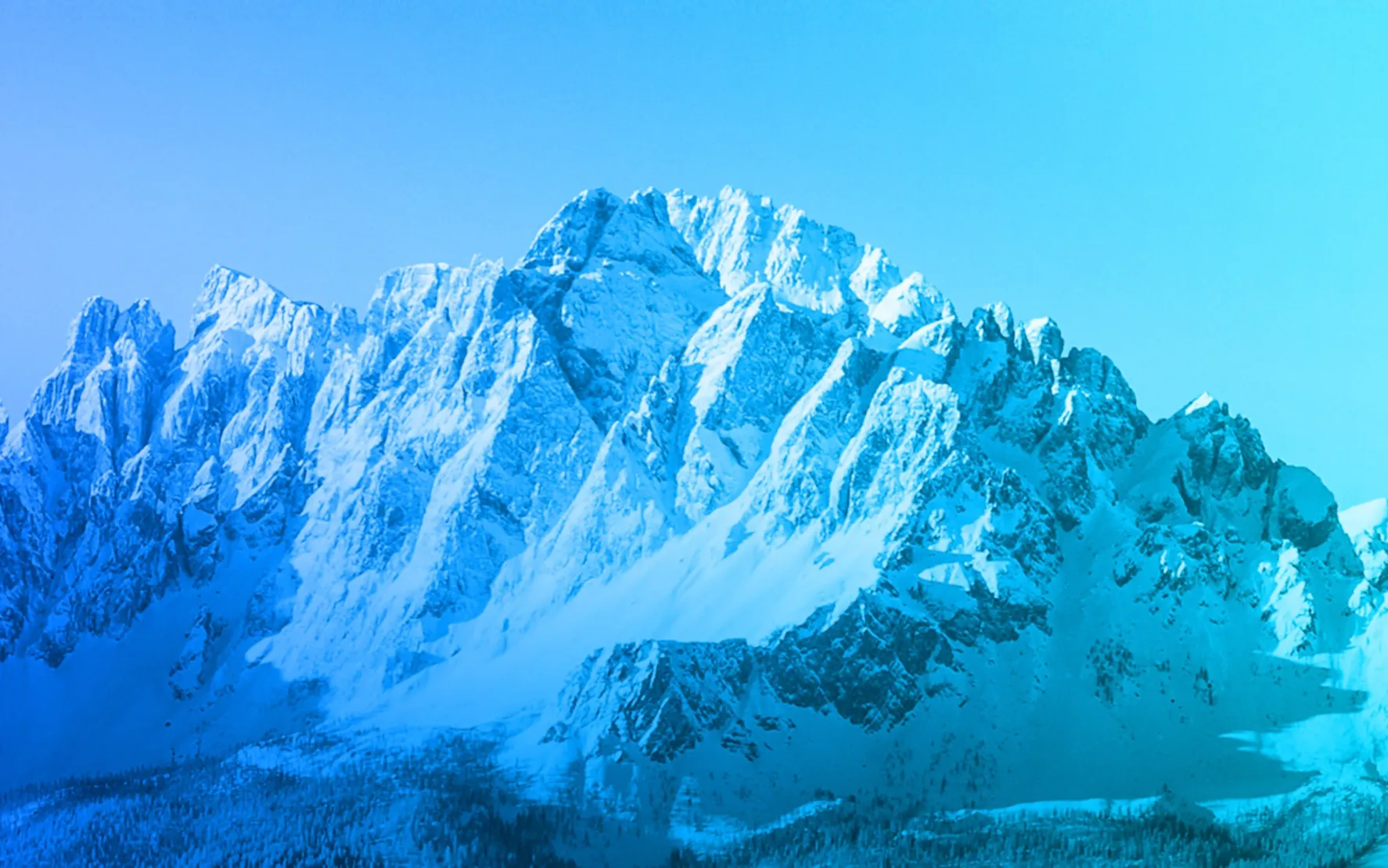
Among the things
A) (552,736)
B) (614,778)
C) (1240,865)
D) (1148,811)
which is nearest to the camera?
(1240,865)

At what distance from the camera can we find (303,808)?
177m

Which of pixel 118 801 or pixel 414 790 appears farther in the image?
pixel 118 801

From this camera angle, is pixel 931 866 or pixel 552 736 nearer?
pixel 931 866

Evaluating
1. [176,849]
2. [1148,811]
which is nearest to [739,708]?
[1148,811]

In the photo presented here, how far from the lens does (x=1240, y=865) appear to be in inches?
6206

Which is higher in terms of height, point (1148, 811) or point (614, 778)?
point (1148, 811)

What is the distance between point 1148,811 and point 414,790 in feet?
263

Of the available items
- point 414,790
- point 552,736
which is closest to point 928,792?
point 552,736

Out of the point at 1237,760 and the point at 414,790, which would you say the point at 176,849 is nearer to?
the point at 414,790

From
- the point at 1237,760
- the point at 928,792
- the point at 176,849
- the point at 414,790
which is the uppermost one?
the point at 1237,760

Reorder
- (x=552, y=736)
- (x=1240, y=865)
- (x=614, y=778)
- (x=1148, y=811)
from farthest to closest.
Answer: (x=552, y=736)
(x=614, y=778)
(x=1148, y=811)
(x=1240, y=865)

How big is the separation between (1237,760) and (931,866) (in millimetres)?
52867

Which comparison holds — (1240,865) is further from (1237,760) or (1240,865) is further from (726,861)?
(726,861)

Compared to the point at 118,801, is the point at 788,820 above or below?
above
